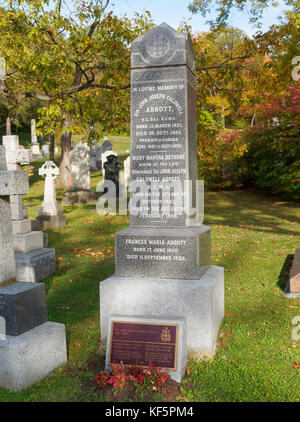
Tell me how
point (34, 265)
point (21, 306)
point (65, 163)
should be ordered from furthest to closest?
point (65, 163), point (34, 265), point (21, 306)

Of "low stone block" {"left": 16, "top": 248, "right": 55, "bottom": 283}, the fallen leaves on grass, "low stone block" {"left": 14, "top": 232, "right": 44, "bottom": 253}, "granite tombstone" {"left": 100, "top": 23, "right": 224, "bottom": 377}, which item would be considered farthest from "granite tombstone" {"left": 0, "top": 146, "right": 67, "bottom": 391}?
the fallen leaves on grass

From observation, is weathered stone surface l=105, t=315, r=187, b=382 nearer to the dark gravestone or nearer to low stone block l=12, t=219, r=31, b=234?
low stone block l=12, t=219, r=31, b=234

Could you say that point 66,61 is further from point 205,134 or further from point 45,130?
point 205,134

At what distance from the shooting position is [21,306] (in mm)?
3973

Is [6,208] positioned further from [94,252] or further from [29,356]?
[94,252]

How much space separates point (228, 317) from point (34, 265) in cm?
402

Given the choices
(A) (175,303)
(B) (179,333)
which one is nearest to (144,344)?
Result: (B) (179,333)

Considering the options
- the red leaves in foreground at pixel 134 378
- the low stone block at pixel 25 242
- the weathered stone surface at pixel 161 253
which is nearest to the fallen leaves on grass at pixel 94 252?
the low stone block at pixel 25 242

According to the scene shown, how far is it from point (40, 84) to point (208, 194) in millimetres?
11847

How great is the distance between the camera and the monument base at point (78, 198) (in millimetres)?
16969

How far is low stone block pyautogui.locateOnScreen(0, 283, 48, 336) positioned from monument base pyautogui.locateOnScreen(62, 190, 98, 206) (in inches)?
509

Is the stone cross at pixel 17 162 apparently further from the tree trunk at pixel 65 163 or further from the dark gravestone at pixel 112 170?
the tree trunk at pixel 65 163

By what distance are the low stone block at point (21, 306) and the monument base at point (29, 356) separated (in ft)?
0.26
